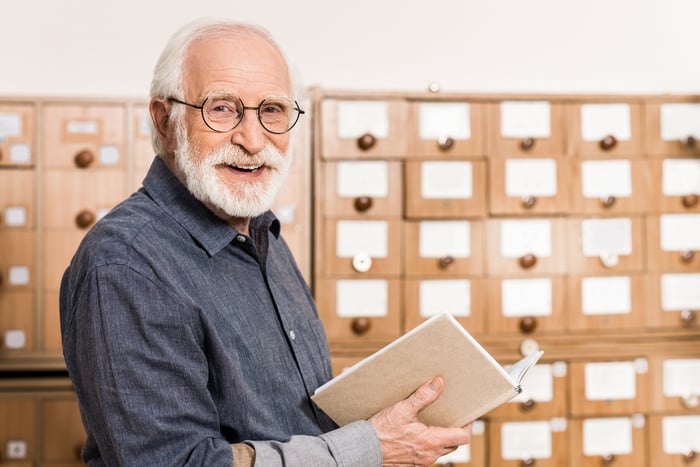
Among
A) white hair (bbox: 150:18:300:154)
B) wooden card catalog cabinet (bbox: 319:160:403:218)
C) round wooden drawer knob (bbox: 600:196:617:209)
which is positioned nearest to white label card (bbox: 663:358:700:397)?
round wooden drawer knob (bbox: 600:196:617:209)

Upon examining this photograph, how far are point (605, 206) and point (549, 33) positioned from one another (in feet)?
3.70

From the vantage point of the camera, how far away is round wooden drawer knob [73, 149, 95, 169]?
269 cm

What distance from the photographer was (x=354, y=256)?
8.99 ft

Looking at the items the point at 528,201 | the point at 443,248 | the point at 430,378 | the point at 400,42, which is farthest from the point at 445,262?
the point at 430,378

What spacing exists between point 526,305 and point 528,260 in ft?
0.56

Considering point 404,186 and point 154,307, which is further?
point 404,186

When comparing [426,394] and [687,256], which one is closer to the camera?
[426,394]

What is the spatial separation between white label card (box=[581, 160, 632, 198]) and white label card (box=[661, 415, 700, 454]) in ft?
2.81

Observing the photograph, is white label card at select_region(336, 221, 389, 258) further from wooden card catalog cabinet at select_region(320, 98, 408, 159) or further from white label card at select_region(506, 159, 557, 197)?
white label card at select_region(506, 159, 557, 197)

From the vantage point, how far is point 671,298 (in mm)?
2871

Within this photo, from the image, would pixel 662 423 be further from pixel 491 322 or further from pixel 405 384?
pixel 405 384

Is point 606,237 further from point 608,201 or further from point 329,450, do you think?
point 329,450

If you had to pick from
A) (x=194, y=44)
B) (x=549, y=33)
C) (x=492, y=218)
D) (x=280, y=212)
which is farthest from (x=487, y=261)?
(x=194, y=44)

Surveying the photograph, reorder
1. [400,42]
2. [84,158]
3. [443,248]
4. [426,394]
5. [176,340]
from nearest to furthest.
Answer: [176,340]
[426,394]
[84,158]
[443,248]
[400,42]
